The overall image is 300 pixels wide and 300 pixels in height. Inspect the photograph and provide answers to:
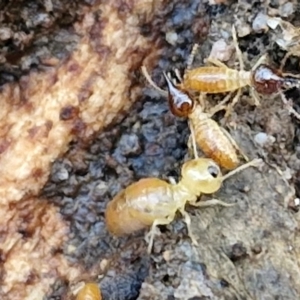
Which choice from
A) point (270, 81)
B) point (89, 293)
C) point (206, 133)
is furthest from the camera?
point (270, 81)

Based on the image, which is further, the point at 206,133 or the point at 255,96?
the point at 255,96

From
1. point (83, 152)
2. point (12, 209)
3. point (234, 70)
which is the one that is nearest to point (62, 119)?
point (83, 152)

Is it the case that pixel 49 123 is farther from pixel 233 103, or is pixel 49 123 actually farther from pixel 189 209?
pixel 233 103

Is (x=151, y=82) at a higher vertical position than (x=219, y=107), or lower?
higher

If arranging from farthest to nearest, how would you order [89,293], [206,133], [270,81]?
[270,81]
[206,133]
[89,293]

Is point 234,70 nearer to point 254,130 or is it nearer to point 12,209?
point 254,130

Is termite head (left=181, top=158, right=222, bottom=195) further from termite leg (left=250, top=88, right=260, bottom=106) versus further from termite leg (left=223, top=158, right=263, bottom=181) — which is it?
termite leg (left=250, top=88, right=260, bottom=106)

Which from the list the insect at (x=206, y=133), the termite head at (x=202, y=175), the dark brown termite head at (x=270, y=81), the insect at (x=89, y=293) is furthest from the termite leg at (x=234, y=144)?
the insect at (x=89, y=293)

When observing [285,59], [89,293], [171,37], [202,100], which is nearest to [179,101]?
[202,100]
